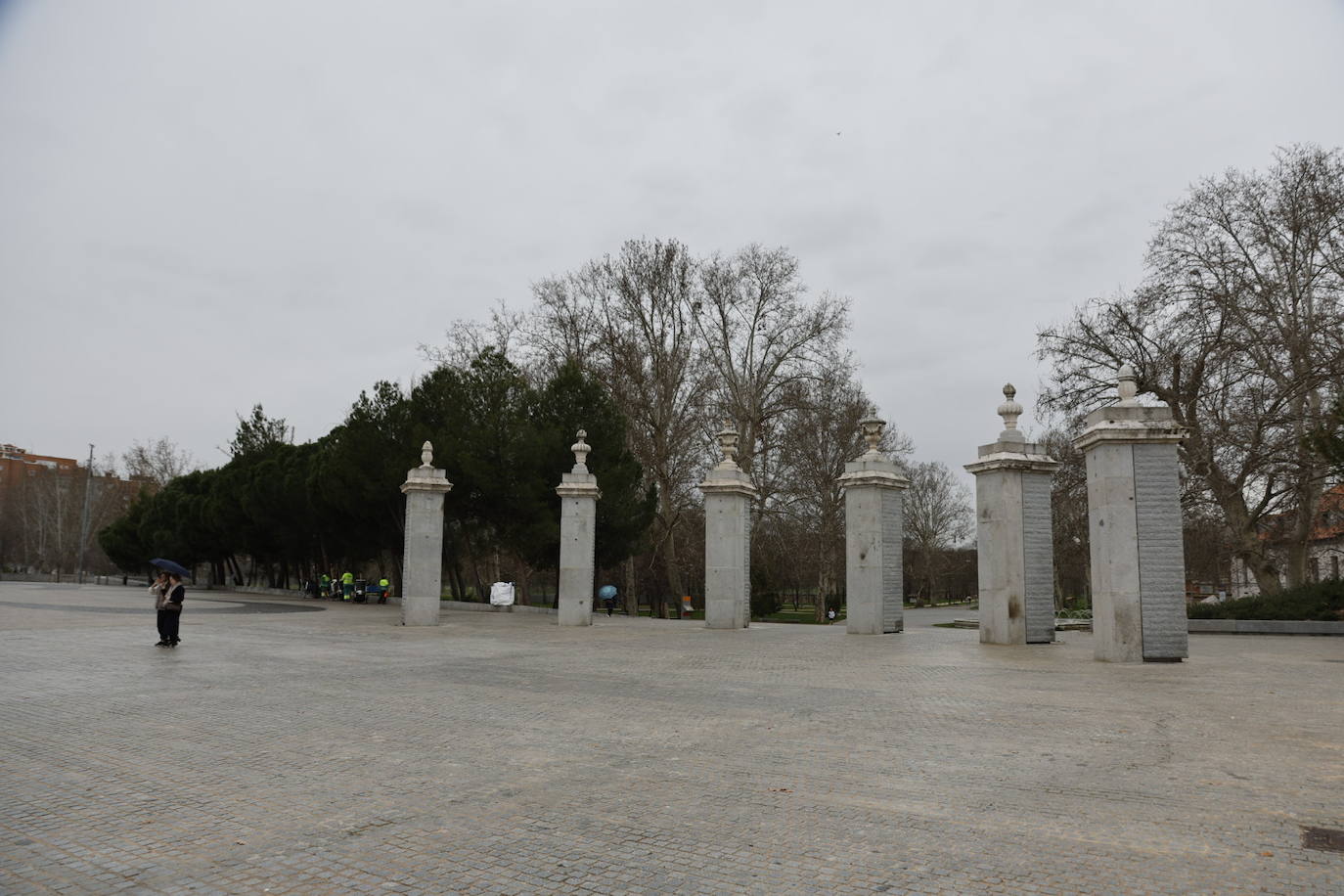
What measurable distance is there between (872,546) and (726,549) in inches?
151

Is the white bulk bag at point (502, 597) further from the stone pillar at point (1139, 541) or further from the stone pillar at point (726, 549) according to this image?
the stone pillar at point (1139, 541)

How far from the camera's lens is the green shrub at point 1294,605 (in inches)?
828

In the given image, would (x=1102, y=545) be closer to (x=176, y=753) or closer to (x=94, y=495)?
(x=176, y=753)

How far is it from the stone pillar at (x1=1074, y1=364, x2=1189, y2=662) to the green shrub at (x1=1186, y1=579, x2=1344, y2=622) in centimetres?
849

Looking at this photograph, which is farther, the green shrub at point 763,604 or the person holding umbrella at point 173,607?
the green shrub at point 763,604

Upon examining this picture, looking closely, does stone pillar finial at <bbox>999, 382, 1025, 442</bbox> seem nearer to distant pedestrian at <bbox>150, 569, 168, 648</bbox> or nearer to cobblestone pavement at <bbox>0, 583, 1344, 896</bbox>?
cobblestone pavement at <bbox>0, 583, 1344, 896</bbox>

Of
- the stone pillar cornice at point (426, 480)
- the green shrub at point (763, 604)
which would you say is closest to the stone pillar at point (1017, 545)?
the stone pillar cornice at point (426, 480)

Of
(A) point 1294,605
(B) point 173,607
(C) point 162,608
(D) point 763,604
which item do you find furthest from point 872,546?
(D) point 763,604

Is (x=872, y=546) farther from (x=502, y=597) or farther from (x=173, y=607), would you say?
(x=502, y=597)

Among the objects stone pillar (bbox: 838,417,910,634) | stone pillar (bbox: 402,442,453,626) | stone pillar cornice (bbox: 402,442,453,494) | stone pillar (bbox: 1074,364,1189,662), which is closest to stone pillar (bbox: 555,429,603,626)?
stone pillar cornice (bbox: 402,442,453,494)

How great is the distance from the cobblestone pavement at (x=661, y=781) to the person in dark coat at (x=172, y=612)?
2.49m

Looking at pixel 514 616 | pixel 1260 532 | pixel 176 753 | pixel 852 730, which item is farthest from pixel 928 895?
pixel 1260 532

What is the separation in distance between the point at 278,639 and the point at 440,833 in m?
13.1

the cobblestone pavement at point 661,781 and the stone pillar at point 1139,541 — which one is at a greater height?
the stone pillar at point 1139,541
